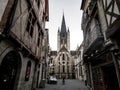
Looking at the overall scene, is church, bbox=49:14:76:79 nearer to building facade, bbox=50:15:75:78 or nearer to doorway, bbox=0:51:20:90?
building facade, bbox=50:15:75:78

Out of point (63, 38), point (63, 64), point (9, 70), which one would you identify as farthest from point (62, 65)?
point (9, 70)

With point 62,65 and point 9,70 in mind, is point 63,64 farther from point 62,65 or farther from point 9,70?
point 9,70

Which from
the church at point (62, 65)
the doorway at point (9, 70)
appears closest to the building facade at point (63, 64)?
the church at point (62, 65)

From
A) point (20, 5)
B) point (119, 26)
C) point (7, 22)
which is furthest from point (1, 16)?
point (119, 26)

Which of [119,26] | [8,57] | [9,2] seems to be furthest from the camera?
[8,57]

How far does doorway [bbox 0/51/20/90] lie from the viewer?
459 centimetres

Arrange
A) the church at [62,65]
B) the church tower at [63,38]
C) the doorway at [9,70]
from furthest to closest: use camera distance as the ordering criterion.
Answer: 1. the church tower at [63,38]
2. the church at [62,65]
3. the doorway at [9,70]

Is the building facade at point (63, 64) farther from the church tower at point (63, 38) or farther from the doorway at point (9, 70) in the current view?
the doorway at point (9, 70)

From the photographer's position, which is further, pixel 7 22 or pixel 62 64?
pixel 62 64

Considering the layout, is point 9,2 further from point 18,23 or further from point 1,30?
point 1,30

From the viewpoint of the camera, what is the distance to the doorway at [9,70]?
4.59 m

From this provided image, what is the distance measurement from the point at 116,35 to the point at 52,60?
40464 mm

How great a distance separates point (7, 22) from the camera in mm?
4020

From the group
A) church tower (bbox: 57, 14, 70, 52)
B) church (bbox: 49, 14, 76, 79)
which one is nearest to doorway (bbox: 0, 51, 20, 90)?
church (bbox: 49, 14, 76, 79)
